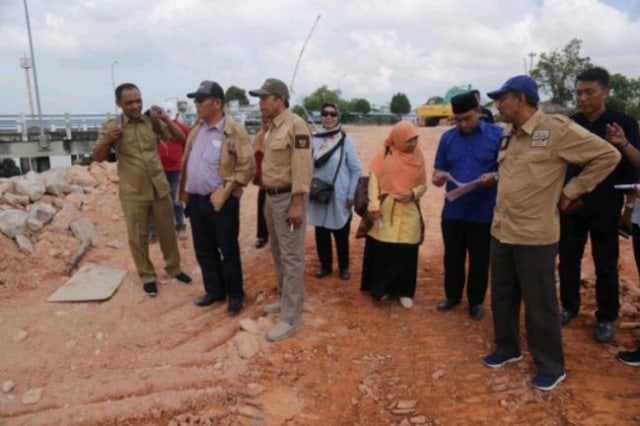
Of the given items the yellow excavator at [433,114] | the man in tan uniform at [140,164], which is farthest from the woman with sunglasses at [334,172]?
the yellow excavator at [433,114]

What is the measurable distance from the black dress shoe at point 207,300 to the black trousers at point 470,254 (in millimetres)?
2044

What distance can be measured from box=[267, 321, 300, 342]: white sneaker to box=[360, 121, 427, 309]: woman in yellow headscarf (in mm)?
848

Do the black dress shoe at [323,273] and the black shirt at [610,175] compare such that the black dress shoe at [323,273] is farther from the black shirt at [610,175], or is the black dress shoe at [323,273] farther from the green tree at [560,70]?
the green tree at [560,70]

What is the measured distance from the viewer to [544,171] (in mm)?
2783

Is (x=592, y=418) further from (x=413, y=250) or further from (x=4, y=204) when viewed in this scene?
(x=4, y=204)

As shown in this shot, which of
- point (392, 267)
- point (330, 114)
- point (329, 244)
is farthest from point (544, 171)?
point (329, 244)

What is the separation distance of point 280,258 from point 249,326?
580 millimetres

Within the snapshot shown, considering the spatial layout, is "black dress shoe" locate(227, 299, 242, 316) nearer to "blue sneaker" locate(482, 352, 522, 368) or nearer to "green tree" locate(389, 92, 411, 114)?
"blue sneaker" locate(482, 352, 522, 368)

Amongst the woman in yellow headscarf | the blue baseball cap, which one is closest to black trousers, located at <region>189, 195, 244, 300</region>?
the woman in yellow headscarf

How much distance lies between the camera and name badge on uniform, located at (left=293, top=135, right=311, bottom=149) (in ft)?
11.5

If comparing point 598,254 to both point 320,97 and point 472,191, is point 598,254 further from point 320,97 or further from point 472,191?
point 320,97

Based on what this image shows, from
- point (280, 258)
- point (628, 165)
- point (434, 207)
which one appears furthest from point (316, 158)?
point (434, 207)

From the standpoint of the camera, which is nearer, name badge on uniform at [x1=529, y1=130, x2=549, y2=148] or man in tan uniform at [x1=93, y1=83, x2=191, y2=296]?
name badge on uniform at [x1=529, y1=130, x2=549, y2=148]

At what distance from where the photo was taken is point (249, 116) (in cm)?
2600
